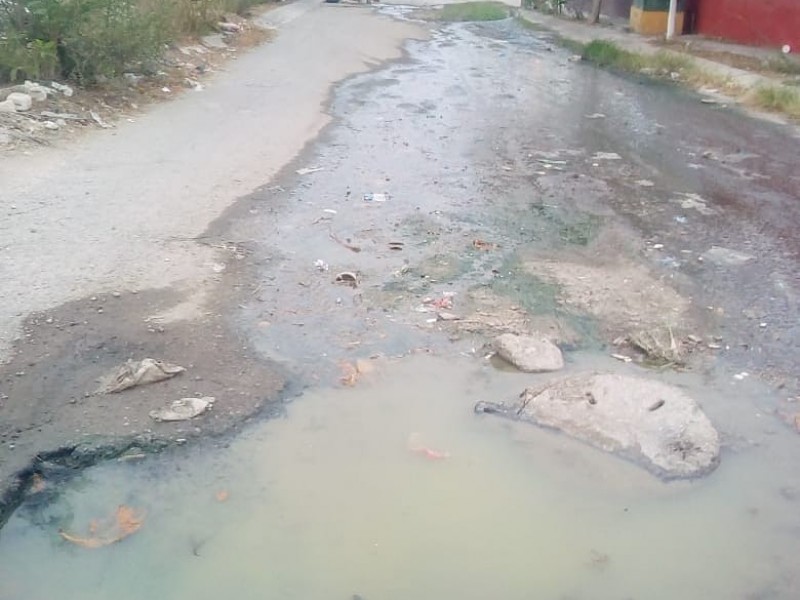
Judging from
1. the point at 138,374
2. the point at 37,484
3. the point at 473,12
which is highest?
the point at 138,374

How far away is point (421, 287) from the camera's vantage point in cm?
516

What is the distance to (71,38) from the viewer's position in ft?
31.2

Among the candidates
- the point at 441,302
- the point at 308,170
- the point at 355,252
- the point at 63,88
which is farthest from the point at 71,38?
the point at 441,302

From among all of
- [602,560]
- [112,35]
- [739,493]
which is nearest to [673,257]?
[739,493]

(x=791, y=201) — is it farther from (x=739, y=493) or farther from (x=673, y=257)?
(x=739, y=493)

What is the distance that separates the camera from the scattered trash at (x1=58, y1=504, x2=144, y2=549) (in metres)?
3.13

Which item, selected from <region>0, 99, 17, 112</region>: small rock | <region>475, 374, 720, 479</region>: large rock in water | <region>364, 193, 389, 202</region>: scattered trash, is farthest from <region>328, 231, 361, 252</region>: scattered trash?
<region>0, 99, 17, 112</region>: small rock

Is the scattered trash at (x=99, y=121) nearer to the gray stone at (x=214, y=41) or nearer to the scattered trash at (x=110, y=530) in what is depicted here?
the gray stone at (x=214, y=41)

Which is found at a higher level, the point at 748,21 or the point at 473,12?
the point at 748,21

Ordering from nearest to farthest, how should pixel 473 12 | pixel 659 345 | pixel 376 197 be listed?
pixel 659 345 → pixel 376 197 → pixel 473 12

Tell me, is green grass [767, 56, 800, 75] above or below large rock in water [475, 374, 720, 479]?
above

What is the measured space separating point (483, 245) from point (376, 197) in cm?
145

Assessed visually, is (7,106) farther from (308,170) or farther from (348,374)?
(348,374)

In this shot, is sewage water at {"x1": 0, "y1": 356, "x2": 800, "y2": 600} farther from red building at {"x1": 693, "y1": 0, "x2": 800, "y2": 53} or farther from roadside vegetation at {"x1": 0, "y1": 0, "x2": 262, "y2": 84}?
red building at {"x1": 693, "y1": 0, "x2": 800, "y2": 53}
